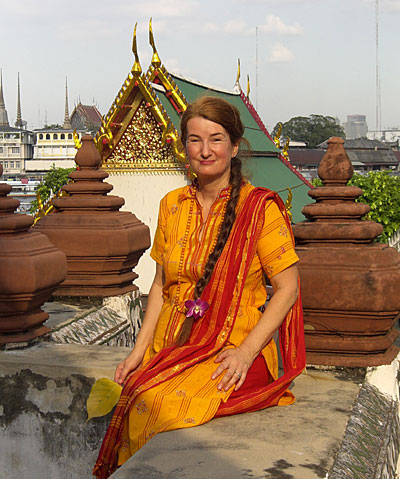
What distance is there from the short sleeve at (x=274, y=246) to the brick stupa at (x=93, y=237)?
8.63ft

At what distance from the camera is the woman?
276cm

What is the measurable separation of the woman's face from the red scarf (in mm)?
177

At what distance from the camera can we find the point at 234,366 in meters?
2.79

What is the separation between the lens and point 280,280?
2.92 meters

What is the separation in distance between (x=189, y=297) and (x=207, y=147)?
0.60 meters

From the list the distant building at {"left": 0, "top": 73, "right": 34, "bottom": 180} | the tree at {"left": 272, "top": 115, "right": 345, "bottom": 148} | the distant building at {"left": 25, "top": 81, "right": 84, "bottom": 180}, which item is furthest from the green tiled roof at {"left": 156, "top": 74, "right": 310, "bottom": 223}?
the tree at {"left": 272, "top": 115, "right": 345, "bottom": 148}

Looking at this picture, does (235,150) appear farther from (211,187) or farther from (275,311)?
(275,311)

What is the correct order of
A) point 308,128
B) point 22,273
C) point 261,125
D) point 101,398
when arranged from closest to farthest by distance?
point 101,398
point 22,273
point 261,125
point 308,128

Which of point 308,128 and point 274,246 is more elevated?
point 308,128

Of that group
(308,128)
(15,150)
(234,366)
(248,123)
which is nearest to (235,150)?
(234,366)

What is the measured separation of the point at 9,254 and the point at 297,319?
5.47ft

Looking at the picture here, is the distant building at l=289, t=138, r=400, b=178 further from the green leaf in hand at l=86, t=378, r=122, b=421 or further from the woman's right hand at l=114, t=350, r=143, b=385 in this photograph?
the woman's right hand at l=114, t=350, r=143, b=385

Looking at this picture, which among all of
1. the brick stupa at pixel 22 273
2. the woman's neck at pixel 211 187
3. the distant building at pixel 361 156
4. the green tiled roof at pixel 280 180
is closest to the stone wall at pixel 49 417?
the brick stupa at pixel 22 273

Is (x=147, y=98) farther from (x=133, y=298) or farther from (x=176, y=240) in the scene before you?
(x=176, y=240)
